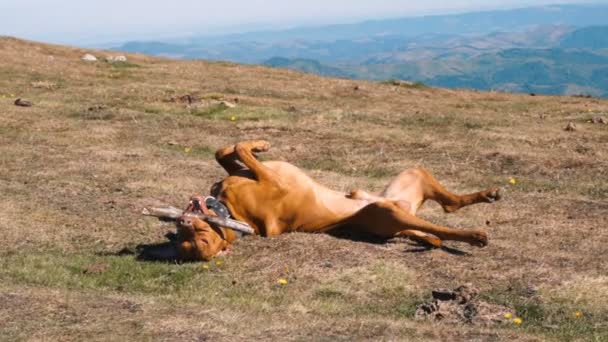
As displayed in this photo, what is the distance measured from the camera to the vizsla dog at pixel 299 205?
388 inches

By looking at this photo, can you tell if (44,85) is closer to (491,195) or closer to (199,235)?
(199,235)

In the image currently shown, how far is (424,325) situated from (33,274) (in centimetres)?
559

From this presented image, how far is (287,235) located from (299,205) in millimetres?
617

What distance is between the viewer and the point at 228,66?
4506cm

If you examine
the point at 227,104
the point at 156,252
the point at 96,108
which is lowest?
the point at 156,252

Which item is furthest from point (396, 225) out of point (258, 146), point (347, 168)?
point (347, 168)

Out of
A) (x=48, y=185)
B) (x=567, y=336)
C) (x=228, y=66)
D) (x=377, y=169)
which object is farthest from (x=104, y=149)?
(x=228, y=66)

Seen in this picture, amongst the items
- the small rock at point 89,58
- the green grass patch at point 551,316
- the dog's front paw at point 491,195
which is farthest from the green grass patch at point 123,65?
the green grass patch at point 551,316

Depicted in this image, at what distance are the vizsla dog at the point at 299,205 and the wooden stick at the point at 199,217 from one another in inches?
4.7

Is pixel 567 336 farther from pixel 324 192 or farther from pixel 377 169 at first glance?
pixel 377 169

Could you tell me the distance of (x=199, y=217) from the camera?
30.0 ft

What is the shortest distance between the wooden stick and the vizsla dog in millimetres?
119

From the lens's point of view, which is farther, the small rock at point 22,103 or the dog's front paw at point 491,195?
the small rock at point 22,103

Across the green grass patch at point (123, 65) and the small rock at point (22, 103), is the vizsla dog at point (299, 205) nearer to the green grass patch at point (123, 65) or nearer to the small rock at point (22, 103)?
the small rock at point (22, 103)
